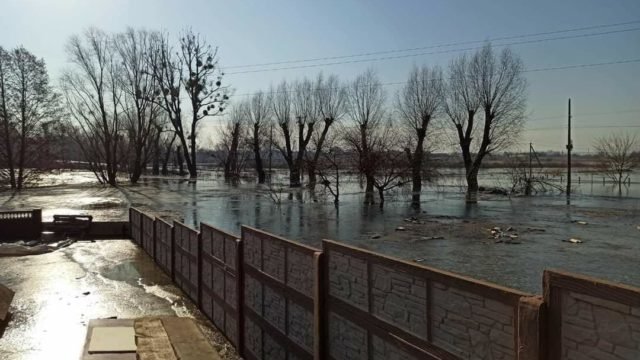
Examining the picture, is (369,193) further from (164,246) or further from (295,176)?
(164,246)

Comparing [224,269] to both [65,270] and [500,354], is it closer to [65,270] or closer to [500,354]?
[500,354]

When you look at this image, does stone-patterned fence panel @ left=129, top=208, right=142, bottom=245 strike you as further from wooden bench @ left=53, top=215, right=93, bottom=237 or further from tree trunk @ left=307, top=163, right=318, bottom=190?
tree trunk @ left=307, top=163, right=318, bottom=190

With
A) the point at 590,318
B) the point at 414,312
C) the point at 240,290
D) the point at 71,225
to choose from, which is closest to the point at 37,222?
the point at 71,225

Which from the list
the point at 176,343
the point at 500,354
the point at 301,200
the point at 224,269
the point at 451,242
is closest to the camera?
the point at 500,354

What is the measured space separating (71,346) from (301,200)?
29085 mm

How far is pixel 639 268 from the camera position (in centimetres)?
1270

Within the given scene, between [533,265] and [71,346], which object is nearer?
[71,346]

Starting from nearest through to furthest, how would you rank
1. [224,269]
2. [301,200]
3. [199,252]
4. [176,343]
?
[176,343], [224,269], [199,252], [301,200]

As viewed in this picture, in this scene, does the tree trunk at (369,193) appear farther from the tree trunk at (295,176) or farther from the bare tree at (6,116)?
the bare tree at (6,116)

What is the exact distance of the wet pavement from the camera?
7805mm

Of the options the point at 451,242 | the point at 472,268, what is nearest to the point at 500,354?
the point at 472,268

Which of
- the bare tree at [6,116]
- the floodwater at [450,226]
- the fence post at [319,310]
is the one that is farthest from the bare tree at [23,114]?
the fence post at [319,310]

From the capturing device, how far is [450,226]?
21625 millimetres

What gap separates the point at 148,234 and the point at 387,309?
12.3m
